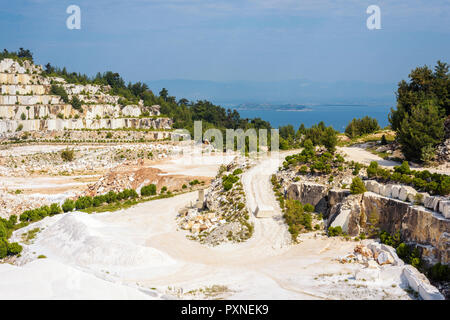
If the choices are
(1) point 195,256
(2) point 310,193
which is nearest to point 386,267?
(1) point 195,256

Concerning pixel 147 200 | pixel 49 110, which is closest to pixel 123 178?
pixel 147 200

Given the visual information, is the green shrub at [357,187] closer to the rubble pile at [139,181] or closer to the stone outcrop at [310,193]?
the stone outcrop at [310,193]

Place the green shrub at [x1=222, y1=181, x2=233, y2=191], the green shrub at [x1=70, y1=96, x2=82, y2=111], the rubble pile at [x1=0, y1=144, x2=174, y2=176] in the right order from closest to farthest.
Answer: the green shrub at [x1=222, y1=181, x2=233, y2=191] < the rubble pile at [x1=0, y1=144, x2=174, y2=176] < the green shrub at [x1=70, y1=96, x2=82, y2=111]

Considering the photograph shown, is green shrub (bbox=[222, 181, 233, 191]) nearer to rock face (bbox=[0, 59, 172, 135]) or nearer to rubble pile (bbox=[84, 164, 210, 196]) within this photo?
rubble pile (bbox=[84, 164, 210, 196])

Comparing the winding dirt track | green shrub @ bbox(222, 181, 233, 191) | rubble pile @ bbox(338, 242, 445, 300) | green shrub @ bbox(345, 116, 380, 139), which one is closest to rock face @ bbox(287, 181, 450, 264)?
rubble pile @ bbox(338, 242, 445, 300)

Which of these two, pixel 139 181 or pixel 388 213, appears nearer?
pixel 388 213

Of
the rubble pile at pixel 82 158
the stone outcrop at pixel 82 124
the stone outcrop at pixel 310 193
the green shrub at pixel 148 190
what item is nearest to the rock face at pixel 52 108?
the stone outcrop at pixel 82 124

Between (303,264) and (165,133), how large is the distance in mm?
69676

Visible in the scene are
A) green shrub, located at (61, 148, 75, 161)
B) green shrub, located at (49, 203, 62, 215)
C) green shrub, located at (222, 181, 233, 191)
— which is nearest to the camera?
green shrub, located at (222, 181, 233, 191)

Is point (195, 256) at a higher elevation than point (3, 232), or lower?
lower

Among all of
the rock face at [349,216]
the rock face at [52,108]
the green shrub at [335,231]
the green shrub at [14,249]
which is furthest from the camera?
the rock face at [52,108]

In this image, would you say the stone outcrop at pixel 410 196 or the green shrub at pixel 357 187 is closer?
the stone outcrop at pixel 410 196

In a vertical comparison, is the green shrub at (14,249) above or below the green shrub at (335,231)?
below

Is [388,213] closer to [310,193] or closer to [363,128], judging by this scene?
[310,193]
